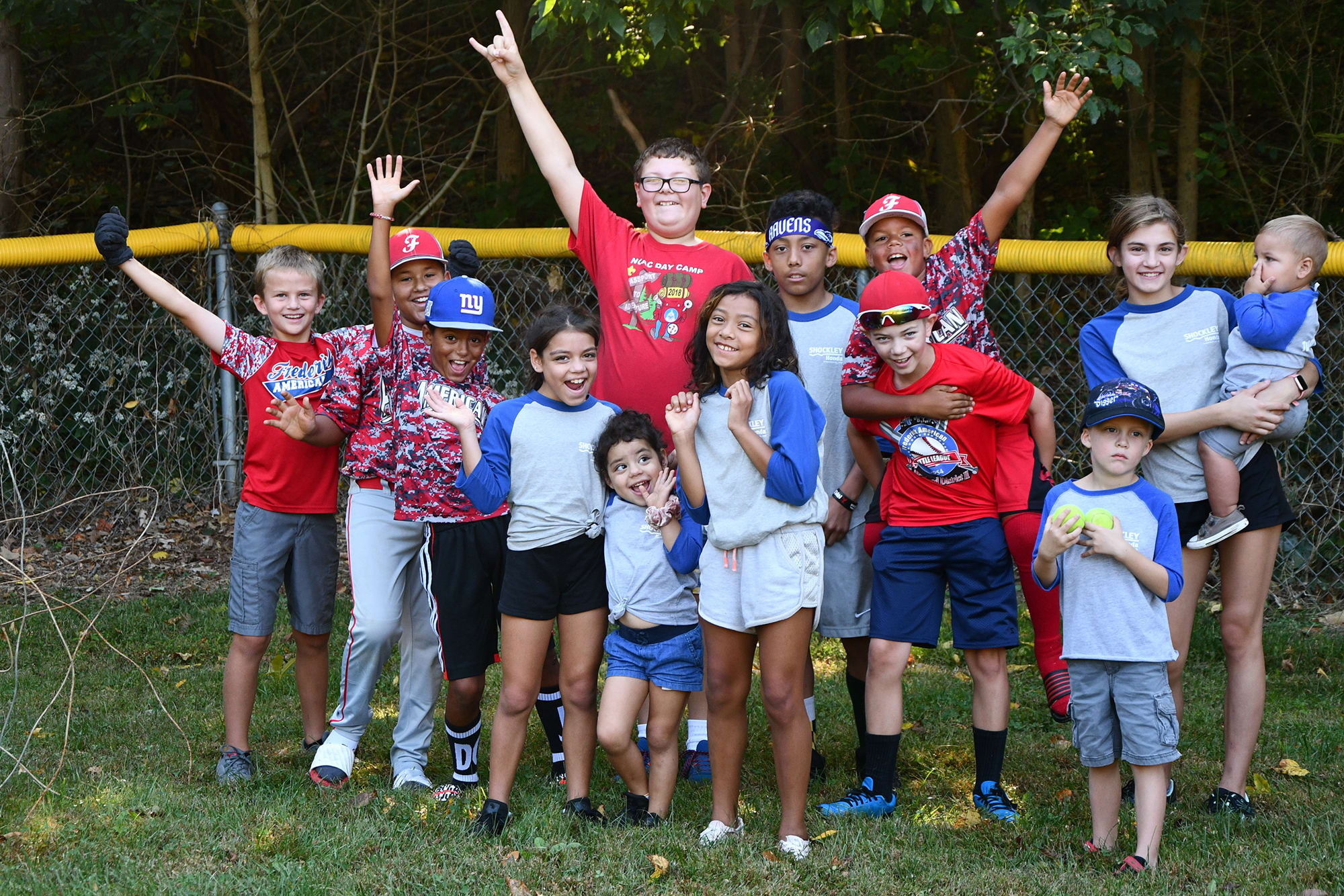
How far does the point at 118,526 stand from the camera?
7.54m

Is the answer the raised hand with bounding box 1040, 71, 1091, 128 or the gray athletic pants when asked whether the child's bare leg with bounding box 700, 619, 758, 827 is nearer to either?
the gray athletic pants

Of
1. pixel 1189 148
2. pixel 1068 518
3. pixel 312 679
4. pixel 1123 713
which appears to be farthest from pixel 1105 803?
pixel 1189 148

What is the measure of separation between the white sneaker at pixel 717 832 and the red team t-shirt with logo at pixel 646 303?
1234 mm

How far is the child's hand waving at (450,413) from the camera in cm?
358

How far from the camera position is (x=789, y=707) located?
3.39 meters

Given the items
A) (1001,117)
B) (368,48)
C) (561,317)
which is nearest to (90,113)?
(368,48)

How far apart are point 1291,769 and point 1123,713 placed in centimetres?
127

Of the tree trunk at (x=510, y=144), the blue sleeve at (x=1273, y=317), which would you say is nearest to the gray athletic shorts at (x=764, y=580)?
the blue sleeve at (x=1273, y=317)

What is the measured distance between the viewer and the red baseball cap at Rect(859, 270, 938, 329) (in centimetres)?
358

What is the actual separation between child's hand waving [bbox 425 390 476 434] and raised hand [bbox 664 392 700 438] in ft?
1.99

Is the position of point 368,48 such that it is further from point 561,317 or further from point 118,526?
point 561,317

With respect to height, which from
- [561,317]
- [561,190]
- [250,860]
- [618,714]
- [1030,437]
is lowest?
[250,860]

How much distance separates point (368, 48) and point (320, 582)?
6.19 m

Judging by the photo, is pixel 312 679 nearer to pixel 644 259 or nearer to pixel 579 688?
pixel 579 688
